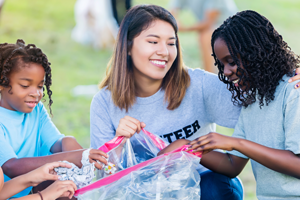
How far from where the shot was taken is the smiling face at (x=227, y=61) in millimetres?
1579

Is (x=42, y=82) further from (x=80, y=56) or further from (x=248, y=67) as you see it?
(x=80, y=56)

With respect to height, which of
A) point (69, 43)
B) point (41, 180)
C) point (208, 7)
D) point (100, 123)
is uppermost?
point (69, 43)

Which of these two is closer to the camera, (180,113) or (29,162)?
(29,162)

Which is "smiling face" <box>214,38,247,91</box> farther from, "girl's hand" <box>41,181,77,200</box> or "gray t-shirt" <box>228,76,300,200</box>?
"girl's hand" <box>41,181,77,200</box>

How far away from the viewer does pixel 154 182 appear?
152cm

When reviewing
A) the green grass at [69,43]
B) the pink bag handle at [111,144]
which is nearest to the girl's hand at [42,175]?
the pink bag handle at [111,144]

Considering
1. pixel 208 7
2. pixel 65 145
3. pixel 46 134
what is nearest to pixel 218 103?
pixel 65 145

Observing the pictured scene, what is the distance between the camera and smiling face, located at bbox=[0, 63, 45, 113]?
1784 millimetres

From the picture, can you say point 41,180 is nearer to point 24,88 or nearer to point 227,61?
point 24,88

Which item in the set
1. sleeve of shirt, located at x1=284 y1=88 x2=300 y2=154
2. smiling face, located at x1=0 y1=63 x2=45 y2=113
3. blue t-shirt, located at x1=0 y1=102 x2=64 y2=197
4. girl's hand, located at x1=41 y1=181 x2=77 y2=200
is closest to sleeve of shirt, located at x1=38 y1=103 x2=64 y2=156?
blue t-shirt, located at x1=0 y1=102 x2=64 y2=197

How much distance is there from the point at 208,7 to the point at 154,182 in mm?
4234

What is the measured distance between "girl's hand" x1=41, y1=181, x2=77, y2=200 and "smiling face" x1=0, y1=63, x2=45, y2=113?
55cm

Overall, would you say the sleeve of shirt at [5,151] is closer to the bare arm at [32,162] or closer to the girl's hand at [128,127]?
the bare arm at [32,162]

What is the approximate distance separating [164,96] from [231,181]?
59 centimetres
